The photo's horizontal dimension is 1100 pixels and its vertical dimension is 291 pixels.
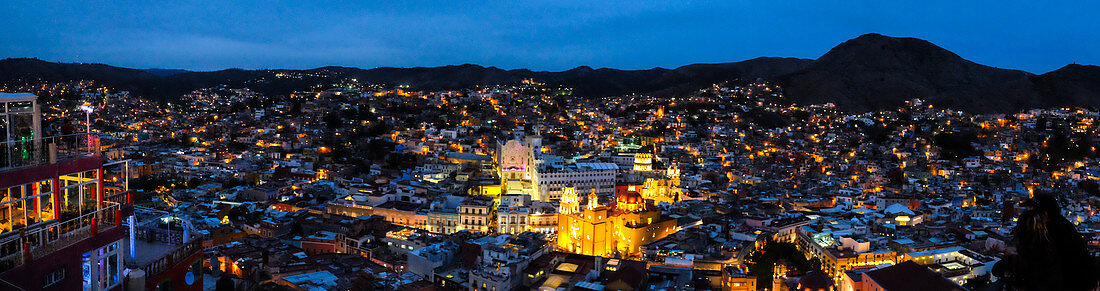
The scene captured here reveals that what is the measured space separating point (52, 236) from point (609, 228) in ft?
49.5

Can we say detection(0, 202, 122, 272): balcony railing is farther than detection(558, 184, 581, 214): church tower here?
No

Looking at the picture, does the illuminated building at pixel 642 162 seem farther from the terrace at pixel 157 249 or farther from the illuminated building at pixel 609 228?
the terrace at pixel 157 249

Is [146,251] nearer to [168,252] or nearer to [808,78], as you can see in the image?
[168,252]

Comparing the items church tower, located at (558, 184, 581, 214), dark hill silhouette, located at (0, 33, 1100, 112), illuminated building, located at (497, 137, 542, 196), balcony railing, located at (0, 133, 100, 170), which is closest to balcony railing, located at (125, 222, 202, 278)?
balcony railing, located at (0, 133, 100, 170)

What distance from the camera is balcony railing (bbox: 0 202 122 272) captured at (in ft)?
10.6

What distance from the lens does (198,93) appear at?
2494 inches

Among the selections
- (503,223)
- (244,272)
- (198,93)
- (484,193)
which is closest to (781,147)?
(484,193)

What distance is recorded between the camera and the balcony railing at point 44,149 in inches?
127

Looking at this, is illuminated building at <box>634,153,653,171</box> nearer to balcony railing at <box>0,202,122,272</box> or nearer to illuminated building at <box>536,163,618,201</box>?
illuminated building at <box>536,163,618,201</box>

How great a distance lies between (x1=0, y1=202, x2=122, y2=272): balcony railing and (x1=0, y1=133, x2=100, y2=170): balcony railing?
11.5 inches

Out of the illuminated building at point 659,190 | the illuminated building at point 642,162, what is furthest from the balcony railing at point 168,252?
the illuminated building at point 642,162

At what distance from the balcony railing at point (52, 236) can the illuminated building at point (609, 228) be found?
1427 cm

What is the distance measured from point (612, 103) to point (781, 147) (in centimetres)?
1993

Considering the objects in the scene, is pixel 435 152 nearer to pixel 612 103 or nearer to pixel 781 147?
pixel 781 147
